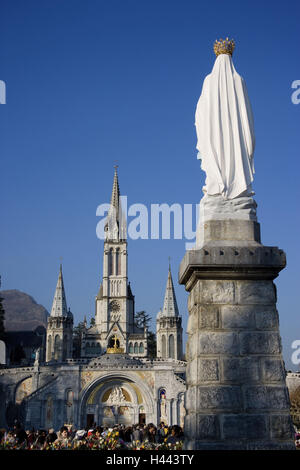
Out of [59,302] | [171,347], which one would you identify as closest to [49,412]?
[59,302]

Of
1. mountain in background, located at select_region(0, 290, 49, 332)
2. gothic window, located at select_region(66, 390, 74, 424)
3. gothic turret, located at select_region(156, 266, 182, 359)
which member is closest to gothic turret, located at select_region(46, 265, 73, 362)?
gothic turret, located at select_region(156, 266, 182, 359)

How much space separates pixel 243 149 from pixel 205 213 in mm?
885

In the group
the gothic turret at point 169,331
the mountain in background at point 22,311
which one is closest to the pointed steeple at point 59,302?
the gothic turret at point 169,331

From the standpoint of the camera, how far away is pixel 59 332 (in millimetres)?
76938

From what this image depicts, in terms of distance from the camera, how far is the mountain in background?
162 m

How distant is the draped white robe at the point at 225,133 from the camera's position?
19.7ft

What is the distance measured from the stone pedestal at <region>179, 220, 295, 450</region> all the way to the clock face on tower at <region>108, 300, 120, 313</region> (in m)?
80.4

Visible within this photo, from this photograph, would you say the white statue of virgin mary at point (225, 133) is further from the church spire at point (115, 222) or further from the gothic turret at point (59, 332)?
the church spire at point (115, 222)

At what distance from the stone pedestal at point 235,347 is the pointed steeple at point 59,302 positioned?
74.7m

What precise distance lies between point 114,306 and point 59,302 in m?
10.2

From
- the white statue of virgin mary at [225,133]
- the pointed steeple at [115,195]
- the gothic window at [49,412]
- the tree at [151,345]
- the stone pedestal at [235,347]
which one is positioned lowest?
the gothic window at [49,412]

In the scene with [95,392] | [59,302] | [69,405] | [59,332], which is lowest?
[69,405]

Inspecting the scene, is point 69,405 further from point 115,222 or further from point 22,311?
point 22,311
